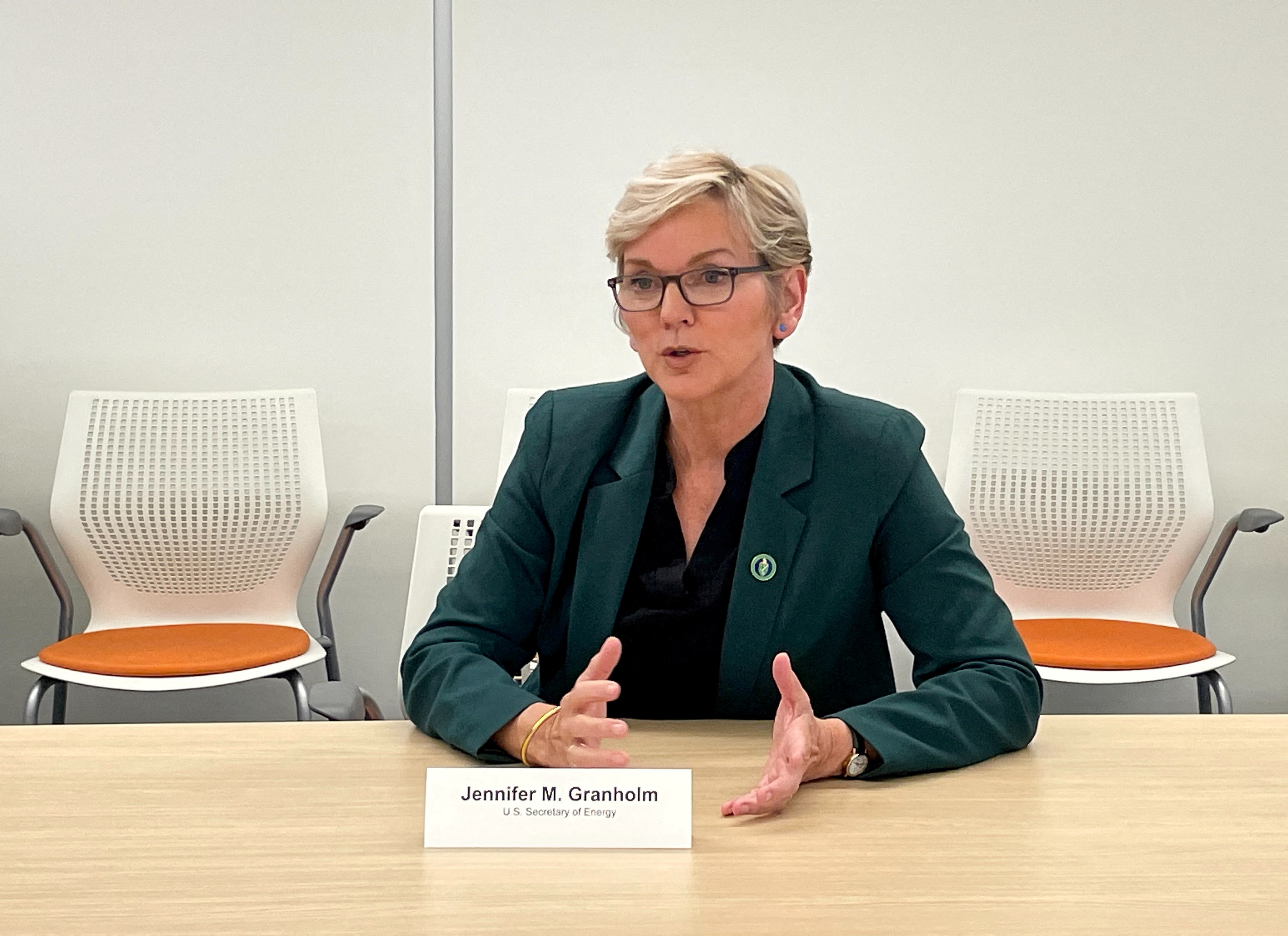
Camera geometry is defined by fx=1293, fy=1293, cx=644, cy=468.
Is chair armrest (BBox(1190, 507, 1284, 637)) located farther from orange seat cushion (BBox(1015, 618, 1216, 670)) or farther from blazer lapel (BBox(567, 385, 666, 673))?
blazer lapel (BBox(567, 385, 666, 673))

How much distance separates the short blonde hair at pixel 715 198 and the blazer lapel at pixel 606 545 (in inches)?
11.0

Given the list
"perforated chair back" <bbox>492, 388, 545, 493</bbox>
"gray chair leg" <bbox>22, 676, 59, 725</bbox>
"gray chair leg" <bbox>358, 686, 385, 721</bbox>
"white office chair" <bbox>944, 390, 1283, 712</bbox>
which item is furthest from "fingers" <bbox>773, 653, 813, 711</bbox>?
"white office chair" <bbox>944, 390, 1283, 712</bbox>

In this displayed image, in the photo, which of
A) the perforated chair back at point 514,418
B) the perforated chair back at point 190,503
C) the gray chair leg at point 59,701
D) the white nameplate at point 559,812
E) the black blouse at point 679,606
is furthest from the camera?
the perforated chair back at point 190,503

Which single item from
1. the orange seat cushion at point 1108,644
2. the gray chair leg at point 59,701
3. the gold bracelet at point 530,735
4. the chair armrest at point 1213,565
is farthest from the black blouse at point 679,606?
the chair armrest at point 1213,565

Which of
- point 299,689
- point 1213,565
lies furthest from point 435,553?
point 1213,565

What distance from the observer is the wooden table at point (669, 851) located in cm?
105

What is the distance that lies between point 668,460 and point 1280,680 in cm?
297

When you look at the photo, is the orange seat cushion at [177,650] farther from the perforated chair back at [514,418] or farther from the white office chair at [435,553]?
the white office chair at [435,553]

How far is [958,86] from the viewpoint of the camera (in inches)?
151

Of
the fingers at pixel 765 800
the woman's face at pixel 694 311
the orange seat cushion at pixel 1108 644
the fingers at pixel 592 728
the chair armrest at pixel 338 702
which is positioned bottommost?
the orange seat cushion at pixel 1108 644

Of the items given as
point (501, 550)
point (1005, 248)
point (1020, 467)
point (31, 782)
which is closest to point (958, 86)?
point (1005, 248)

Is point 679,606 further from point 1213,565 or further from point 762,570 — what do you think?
point 1213,565

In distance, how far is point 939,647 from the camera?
161 cm

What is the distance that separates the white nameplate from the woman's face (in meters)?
0.62
